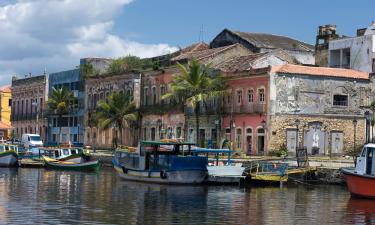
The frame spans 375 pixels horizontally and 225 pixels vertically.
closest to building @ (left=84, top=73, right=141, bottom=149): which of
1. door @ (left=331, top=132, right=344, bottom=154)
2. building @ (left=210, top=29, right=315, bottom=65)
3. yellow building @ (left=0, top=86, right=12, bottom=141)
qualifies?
building @ (left=210, top=29, right=315, bottom=65)

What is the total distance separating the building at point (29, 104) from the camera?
88.9 m

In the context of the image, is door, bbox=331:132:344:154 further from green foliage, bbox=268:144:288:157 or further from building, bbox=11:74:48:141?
building, bbox=11:74:48:141

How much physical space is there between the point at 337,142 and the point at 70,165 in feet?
66.0

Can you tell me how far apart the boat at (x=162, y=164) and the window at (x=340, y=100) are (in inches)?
663

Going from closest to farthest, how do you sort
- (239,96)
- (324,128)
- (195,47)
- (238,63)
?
(324,128)
(239,96)
(238,63)
(195,47)

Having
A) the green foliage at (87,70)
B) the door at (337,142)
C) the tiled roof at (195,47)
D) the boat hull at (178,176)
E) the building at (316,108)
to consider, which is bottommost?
the boat hull at (178,176)

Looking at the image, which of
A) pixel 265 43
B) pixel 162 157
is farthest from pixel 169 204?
pixel 265 43

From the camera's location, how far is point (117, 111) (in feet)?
225

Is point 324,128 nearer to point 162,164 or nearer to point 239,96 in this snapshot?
point 239,96

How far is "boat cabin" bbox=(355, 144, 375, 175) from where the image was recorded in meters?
33.6

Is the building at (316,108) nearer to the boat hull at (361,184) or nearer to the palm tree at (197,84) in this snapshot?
the palm tree at (197,84)

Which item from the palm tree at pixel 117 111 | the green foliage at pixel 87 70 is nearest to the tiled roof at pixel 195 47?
the palm tree at pixel 117 111

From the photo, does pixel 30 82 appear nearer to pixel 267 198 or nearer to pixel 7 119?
pixel 7 119

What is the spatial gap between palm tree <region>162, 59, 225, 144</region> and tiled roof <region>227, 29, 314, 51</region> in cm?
1125
